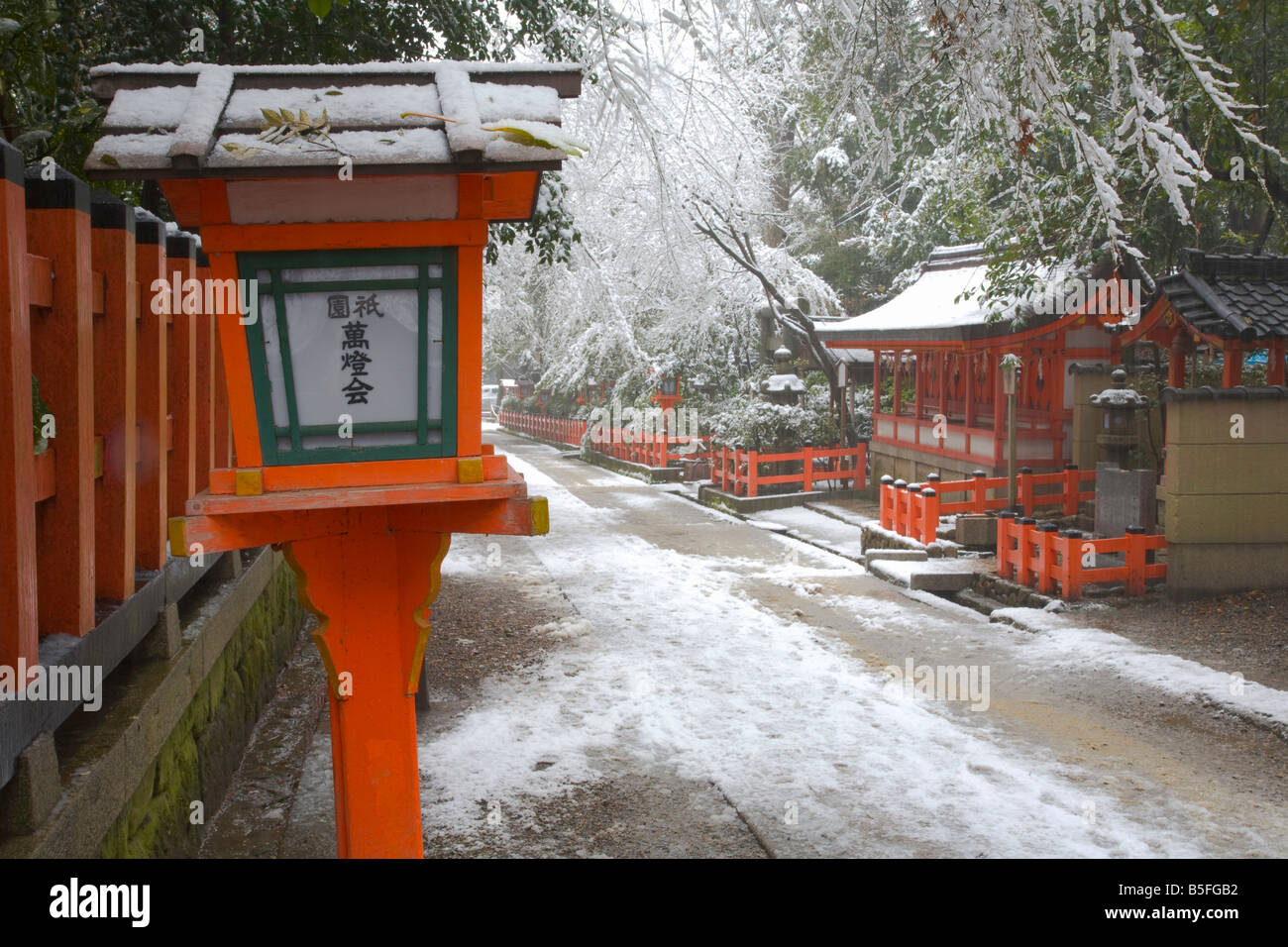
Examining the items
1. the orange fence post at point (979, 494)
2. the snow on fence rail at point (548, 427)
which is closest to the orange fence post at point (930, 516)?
the orange fence post at point (979, 494)

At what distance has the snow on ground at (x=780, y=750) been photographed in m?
4.97

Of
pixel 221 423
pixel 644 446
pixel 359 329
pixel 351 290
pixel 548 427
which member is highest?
pixel 351 290

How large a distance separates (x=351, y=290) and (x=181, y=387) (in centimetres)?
213

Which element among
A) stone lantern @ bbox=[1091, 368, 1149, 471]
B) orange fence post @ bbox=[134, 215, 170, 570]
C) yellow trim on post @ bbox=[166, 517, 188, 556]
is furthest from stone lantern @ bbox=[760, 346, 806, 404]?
yellow trim on post @ bbox=[166, 517, 188, 556]

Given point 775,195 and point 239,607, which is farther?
point 775,195

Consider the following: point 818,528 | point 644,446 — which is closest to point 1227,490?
point 818,528

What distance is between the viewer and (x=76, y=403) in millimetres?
3189

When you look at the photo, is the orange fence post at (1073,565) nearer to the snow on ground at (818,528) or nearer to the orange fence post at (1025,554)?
the orange fence post at (1025,554)

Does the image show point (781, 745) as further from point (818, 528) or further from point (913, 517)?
point (818, 528)

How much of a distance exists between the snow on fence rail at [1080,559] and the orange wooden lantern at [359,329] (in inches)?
291

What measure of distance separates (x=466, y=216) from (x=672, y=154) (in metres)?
8.41

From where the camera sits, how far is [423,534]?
332 centimetres

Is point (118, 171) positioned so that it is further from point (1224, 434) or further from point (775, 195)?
point (775, 195)

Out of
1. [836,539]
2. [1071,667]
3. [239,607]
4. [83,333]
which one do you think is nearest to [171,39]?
[239,607]
